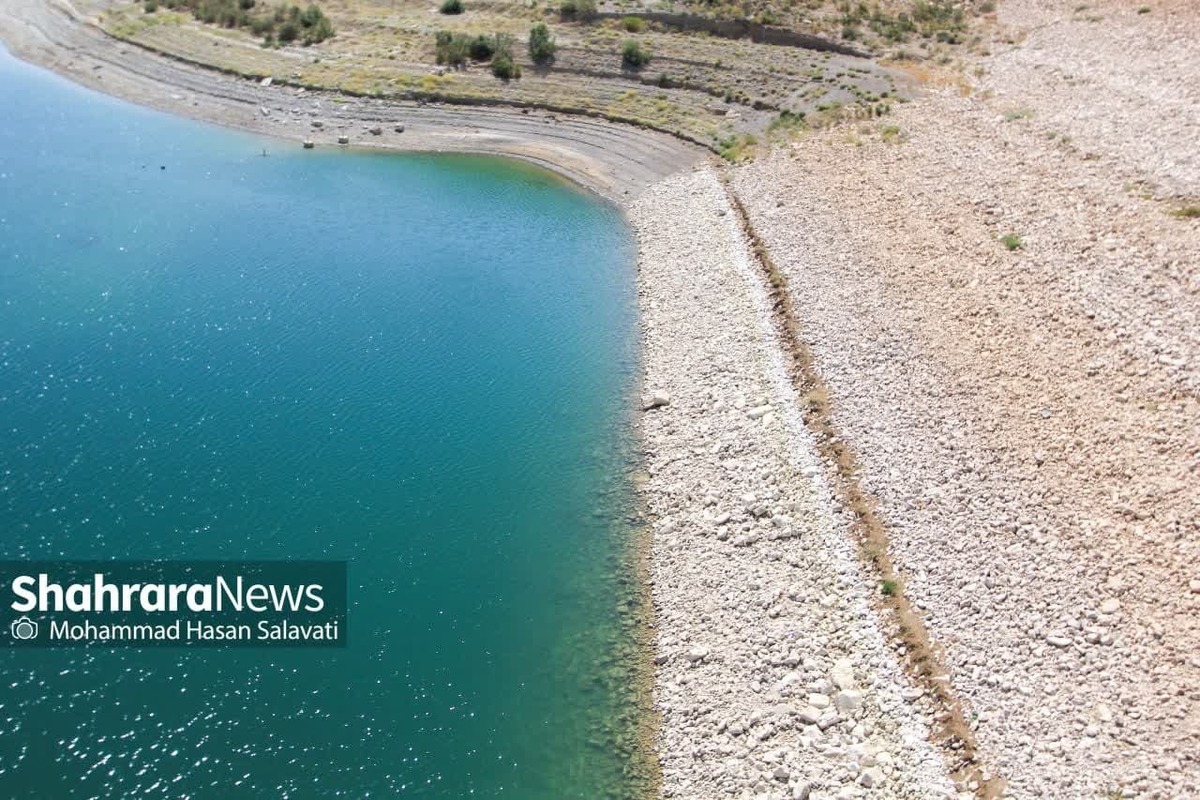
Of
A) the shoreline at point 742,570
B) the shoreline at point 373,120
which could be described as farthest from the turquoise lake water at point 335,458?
the shoreline at point 373,120

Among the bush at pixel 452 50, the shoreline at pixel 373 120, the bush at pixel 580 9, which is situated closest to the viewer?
the shoreline at pixel 373 120

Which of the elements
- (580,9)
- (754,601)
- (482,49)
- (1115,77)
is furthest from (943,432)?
(580,9)

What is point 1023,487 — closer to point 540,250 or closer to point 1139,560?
point 1139,560

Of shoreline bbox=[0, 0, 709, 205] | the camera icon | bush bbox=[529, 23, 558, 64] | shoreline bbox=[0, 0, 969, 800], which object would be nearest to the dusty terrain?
shoreline bbox=[0, 0, 969, 800]

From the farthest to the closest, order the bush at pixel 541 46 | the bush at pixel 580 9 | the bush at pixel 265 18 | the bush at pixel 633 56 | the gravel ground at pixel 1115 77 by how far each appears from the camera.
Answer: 1. the bush at pixel 265 18
2. the bush at pixel 580 9
3. the bush at pixel 541 46
4. the bush at pixel 633 56
5. the gravel ground at pixel 1115 77

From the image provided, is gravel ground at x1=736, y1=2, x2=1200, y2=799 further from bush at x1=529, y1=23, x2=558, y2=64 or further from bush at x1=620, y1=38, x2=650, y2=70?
bush at x1=529, y1=23, x2=558, y2=64

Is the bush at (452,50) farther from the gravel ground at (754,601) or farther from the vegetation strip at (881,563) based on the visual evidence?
the vegetation strip at (881,563)
